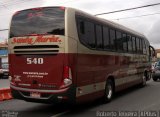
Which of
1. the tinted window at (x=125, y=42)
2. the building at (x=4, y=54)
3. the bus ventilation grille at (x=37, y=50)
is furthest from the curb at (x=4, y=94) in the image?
the building at (x=4, y=54)

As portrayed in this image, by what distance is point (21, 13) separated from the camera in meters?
12.3

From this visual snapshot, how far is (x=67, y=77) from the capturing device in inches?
439

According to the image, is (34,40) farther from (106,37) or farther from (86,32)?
(106,37)

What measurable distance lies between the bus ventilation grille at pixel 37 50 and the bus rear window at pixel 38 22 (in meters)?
0.44

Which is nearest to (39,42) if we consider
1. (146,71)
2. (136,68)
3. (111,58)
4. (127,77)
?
(111,58)

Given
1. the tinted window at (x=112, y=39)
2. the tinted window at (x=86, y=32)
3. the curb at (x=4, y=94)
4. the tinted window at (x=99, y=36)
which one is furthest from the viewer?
the curb at (x=4, y=94)

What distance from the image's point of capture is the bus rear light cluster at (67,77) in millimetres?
11117

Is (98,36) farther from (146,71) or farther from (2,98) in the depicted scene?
(146,71)

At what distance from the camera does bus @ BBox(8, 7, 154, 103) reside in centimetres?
1119

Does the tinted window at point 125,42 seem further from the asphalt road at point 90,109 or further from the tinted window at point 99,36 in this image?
the tinted window at point 99,36

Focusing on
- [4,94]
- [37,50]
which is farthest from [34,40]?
[4,94]

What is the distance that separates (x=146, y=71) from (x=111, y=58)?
7833mm

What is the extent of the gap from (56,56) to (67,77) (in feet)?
2.38

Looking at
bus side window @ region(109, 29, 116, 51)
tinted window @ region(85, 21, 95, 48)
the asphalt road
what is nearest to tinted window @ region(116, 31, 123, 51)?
bus side window @ region(109, 29, 116, 51)
